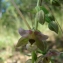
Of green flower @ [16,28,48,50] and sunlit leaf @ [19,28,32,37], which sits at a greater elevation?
sunlit leaf @ [19,28,32,37]

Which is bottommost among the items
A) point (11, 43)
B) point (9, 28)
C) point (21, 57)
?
point (21, 57)

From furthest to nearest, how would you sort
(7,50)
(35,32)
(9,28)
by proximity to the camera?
(9,28) < (7,50) < (35,32)

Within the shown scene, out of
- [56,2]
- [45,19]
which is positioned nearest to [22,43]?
[45,19]

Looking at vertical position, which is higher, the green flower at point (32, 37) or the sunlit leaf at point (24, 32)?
the sunlit leaf at point (24, 32)

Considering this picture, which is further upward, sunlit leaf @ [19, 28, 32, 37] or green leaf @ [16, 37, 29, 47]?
sunlit leaf @ [19, 28, 32, 37]

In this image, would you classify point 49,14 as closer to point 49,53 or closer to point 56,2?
point 56,2

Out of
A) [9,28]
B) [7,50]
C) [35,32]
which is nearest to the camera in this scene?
[35,32]

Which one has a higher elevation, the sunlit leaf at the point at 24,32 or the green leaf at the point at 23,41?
the sunlit leaf at the point at 24,32

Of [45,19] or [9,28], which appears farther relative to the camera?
[9,28]
